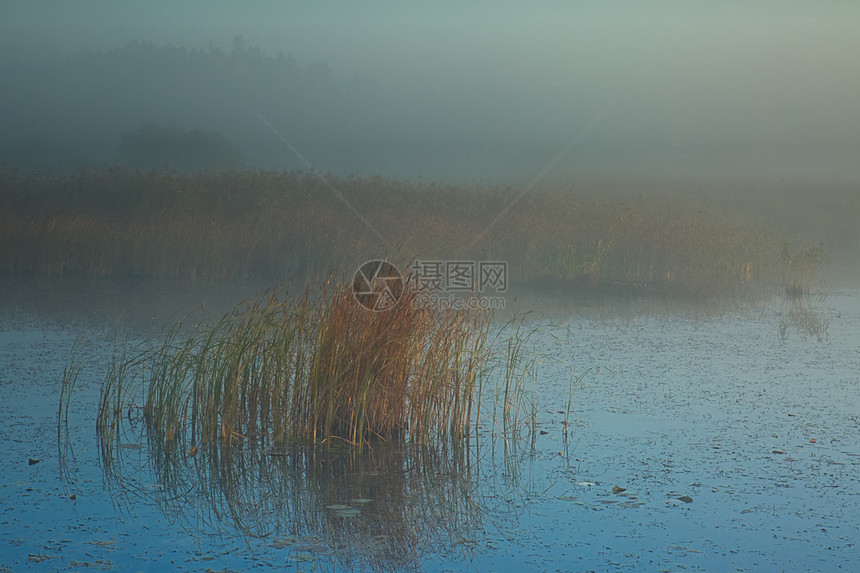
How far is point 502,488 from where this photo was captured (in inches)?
146

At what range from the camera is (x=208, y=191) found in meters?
14.7

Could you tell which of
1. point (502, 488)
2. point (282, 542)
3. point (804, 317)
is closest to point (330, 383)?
point (502, 488)

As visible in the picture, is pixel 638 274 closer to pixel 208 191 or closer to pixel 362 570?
pixel 208 191

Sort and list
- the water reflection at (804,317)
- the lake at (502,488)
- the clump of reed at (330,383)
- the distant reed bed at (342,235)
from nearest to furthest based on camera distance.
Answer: the lake at (502,488)
the clump of reed at (330,383)
the water reflection at (804,317)
the distant reed bed at (342,235)

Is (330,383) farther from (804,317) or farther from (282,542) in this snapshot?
(804,317)

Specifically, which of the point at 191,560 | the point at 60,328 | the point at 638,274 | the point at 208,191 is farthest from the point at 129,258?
the point at 191,560

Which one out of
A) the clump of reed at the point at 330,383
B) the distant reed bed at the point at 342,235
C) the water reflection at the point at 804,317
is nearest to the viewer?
the clump of reed at the point at 330,383

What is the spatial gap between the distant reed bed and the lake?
6021 millimetres

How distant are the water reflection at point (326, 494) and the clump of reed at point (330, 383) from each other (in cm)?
15

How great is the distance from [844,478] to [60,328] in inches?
256

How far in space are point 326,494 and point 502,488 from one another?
30.3 inches

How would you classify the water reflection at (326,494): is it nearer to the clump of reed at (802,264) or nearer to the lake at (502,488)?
the lake at (502,488)

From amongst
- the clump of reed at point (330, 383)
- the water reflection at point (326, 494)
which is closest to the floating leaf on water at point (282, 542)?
the water reflection at point (326, 494)

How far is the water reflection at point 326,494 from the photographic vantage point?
120 inches
